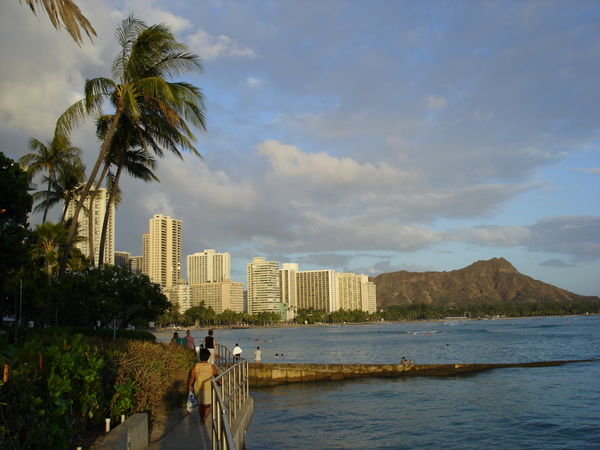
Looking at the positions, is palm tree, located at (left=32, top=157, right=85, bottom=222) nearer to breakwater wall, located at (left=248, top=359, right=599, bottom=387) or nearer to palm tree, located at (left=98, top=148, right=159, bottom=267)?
palm tree, located at (left=98, top=148, right=159, bottom=267)

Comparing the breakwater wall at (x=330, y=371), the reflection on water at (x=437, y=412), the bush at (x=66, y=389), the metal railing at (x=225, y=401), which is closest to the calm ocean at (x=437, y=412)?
the reflection on water at (x=437, y=412)

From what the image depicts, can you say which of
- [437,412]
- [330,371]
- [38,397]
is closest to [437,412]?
[437,412]

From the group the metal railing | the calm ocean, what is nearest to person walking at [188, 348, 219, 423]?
the metal railing

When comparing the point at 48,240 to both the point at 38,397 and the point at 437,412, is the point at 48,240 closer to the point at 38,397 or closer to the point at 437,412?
the point at 437,412

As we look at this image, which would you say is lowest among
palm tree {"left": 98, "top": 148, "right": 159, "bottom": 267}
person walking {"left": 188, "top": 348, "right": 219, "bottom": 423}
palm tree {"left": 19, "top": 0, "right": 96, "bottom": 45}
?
person walking {"left": 188, "top": 348, "right": 219, "bottom": 423}

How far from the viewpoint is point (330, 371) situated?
33688 mm

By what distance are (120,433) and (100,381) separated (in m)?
1.33

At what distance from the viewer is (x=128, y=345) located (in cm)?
1134

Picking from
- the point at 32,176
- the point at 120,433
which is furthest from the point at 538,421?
the point at 32,176

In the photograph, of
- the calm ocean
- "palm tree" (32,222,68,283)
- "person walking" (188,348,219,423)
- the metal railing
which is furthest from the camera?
"palm tree" (32,222,68,283)

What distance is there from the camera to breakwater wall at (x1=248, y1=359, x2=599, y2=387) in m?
32.1

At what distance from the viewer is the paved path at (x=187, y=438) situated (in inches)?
327

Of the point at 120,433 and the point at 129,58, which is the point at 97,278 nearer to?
the point at 129,58

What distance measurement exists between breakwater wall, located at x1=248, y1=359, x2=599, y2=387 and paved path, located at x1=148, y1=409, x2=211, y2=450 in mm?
22187
